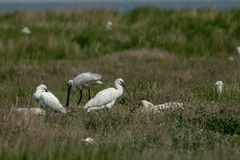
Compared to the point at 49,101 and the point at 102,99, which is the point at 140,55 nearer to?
the point at 102,99

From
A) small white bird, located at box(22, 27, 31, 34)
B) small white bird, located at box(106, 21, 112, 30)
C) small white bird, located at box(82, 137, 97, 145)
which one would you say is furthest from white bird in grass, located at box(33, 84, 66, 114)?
small white bird, located at box(106, 21, 112, 30)

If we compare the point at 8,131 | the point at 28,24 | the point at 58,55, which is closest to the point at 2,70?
the point at 58,55

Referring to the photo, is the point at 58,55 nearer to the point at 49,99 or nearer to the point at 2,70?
the point at 2,70

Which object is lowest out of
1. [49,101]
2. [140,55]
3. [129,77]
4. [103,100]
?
[140,55]

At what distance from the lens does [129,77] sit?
59.1 ft

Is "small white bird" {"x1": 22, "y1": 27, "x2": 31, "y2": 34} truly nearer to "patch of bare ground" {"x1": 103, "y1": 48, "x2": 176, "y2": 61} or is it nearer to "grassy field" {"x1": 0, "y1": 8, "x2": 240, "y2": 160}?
"grassy field" {"x1": 0, "y1": 8, "x2": 240, "y2": 160}

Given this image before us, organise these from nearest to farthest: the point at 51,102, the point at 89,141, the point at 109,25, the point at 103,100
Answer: the point at 89,141 → the point at 51,102 → the point at 103,100 → the point at 109,25

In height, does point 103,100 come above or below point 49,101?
below

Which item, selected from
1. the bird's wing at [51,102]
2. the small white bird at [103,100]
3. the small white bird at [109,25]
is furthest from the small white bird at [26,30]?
the bird's wing at [51,102]

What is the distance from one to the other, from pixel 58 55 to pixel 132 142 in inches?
554

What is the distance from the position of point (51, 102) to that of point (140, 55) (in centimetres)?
1016

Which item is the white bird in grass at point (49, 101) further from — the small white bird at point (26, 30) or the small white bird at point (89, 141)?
the small white bird at point (26, 30)

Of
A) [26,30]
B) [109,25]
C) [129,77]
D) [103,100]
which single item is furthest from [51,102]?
[109,25]

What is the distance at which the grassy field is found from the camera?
8.29 m
